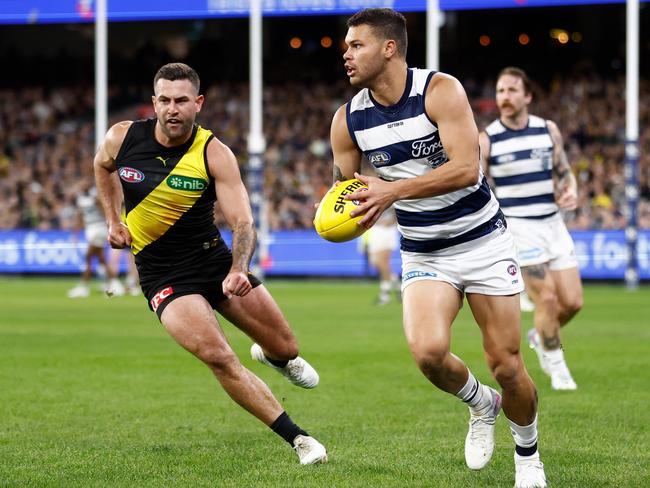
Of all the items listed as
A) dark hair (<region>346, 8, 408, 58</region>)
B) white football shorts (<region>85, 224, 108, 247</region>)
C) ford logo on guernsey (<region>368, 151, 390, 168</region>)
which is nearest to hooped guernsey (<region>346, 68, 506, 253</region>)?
ford logo on guernsey (<region>368, 151, 390, 168</region>)

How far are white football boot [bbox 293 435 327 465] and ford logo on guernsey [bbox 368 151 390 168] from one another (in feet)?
5.61

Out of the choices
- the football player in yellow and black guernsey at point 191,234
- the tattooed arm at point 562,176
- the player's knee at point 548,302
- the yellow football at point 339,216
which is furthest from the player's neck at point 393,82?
the tattooed arm at point 562,176

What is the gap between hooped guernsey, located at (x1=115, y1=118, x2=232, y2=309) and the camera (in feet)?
24.7

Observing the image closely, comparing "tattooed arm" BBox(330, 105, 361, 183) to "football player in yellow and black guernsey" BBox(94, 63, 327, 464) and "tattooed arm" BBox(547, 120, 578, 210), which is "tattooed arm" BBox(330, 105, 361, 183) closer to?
"football player in yellow and black guernsey" BBox(94, 63, 327, 464)

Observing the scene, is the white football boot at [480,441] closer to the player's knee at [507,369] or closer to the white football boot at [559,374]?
the player's knee at [507,369]

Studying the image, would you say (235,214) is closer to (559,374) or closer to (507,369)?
(507,369)

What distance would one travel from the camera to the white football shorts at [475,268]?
6.72 metres

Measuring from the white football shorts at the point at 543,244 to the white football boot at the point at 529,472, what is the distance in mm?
4354

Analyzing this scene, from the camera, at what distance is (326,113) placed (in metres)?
36.3

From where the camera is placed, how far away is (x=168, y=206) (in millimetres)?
7598

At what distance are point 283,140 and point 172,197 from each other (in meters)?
28.1

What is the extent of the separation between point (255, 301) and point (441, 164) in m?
1.76

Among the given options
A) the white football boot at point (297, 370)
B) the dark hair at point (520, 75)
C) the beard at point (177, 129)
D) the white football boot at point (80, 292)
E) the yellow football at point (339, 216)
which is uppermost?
the dark hair at point (520, 75)

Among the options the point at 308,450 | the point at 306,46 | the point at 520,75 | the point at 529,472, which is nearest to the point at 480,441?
the point at 529,472
